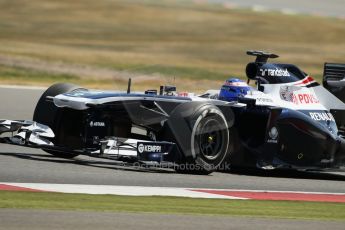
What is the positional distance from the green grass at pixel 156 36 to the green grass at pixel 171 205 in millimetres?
20359

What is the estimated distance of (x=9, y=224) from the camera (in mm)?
7777

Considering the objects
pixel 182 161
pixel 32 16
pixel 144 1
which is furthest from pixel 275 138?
pixel 144 1

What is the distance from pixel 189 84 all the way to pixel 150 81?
23.2 inches

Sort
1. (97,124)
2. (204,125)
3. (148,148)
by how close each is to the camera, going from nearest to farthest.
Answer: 1. (148,148)
2. (204,125)
3. (97,124)

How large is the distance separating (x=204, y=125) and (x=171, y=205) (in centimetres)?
290

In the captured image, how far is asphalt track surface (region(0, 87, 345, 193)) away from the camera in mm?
11570

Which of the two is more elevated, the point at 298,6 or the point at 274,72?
the point at 298,6

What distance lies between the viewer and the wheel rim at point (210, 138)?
496 inches

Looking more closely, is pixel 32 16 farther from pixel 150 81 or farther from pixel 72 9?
pixel 150 81

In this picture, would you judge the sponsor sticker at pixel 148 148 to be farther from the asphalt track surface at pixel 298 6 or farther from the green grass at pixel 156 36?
the asphalt track surface at pixel 298 6

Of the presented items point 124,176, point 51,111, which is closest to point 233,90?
point 124,176

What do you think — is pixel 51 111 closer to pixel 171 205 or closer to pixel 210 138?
pixel 210 138

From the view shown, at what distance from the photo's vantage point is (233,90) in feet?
44.1

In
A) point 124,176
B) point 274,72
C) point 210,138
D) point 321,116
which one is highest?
point 274,72
